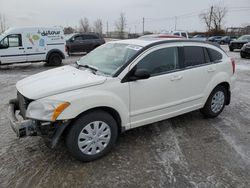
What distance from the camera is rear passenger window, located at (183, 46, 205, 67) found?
162 inches

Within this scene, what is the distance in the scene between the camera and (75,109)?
113 inches

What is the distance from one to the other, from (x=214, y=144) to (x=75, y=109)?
2368mm

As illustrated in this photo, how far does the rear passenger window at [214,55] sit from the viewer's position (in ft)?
14.9

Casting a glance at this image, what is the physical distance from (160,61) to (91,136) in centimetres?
168

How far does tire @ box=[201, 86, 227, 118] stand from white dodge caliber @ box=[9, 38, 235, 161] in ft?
0.07

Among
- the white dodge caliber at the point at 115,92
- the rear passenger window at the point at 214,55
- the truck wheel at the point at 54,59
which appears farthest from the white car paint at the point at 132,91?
the truck wheel at the point at 54,59

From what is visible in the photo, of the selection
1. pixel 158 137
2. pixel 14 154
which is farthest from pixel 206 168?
pixel 14 154

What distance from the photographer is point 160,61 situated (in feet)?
12.4

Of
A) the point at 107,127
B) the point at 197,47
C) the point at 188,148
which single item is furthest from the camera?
the point at 197,47

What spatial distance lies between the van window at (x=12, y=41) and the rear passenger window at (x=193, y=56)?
978 centimetres

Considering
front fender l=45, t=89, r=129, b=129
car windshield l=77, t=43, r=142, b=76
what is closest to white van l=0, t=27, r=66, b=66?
car windshield l=77, t=43, r=142, b=76

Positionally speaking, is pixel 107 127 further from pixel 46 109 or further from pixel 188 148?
pixel 188 148

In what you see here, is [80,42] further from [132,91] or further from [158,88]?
[132,91]

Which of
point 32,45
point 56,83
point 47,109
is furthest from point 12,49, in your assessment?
point 47,109
